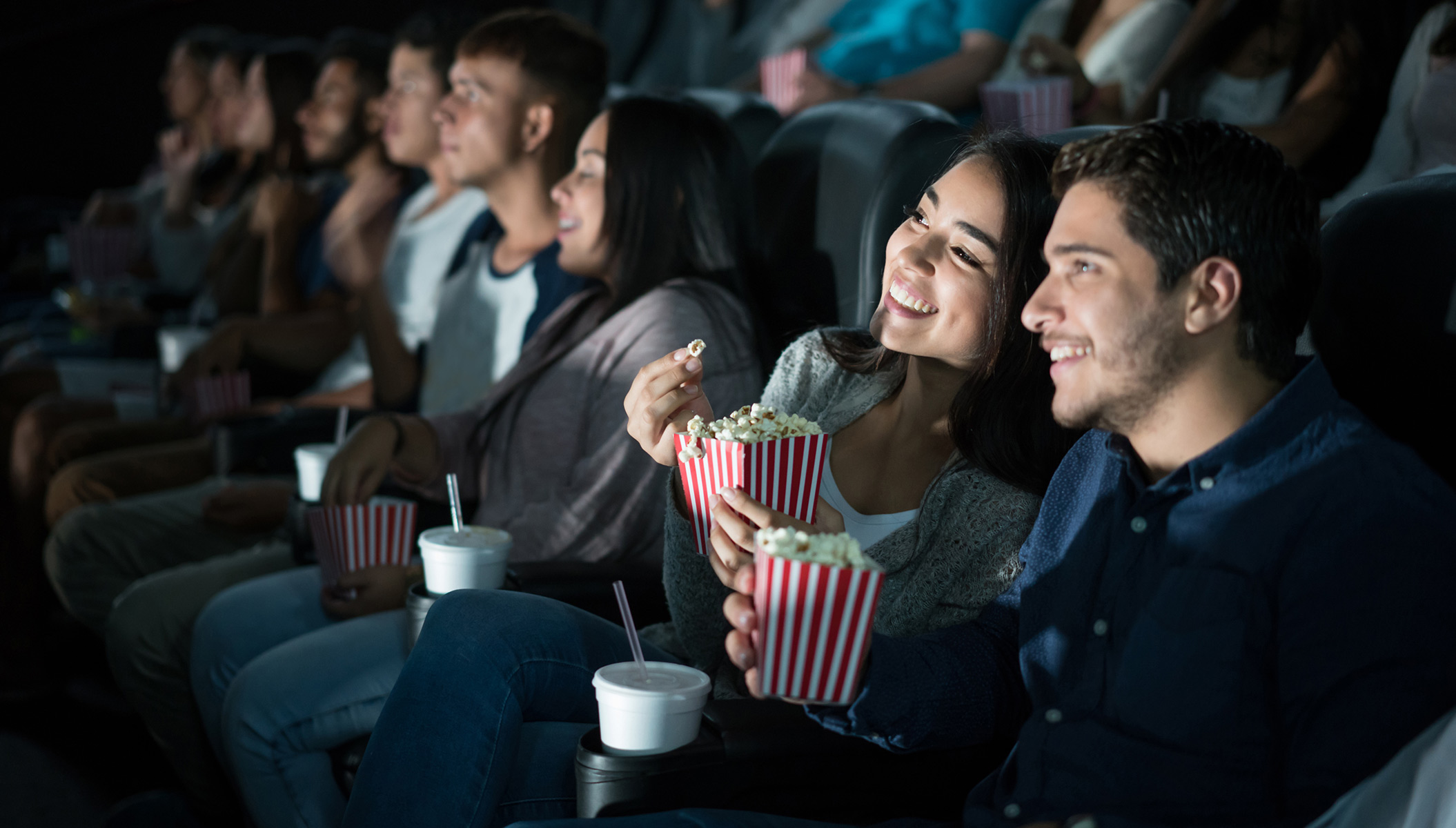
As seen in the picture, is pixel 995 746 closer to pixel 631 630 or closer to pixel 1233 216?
pixel 631 630

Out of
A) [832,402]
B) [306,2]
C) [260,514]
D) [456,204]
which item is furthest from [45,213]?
[832,402]

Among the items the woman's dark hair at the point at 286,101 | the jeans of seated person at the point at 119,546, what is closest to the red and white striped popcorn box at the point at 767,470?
the jeans of seated person at the point at 119,546

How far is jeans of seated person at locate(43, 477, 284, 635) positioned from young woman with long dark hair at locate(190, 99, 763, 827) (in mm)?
458

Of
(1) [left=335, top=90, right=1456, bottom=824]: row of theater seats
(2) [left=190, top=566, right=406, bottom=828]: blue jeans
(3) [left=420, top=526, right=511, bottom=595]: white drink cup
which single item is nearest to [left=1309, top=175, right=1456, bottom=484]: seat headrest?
(1) [left=335, top=90, right=1456, bottom=824]: row of theater seats

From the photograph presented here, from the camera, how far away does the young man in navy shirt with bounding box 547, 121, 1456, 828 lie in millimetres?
832

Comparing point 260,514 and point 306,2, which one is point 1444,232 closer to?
point 260,514

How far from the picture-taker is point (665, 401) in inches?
47.7

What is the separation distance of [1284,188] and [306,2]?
239 inches

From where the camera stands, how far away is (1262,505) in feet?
2.93

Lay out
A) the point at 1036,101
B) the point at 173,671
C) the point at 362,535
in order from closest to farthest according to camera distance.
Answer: the point at 362,535 < the point at 173,671 < the point at 1036,101

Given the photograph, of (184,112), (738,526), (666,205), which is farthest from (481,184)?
(184,112)

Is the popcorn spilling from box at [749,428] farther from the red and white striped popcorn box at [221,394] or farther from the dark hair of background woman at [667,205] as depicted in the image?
the red and white striped popcorn box at [221,394]

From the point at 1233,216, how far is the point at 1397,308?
26 centimetres

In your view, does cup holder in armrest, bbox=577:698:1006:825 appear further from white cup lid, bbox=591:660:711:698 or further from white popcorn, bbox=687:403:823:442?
white popcorn, bbox=687:403:823:442
